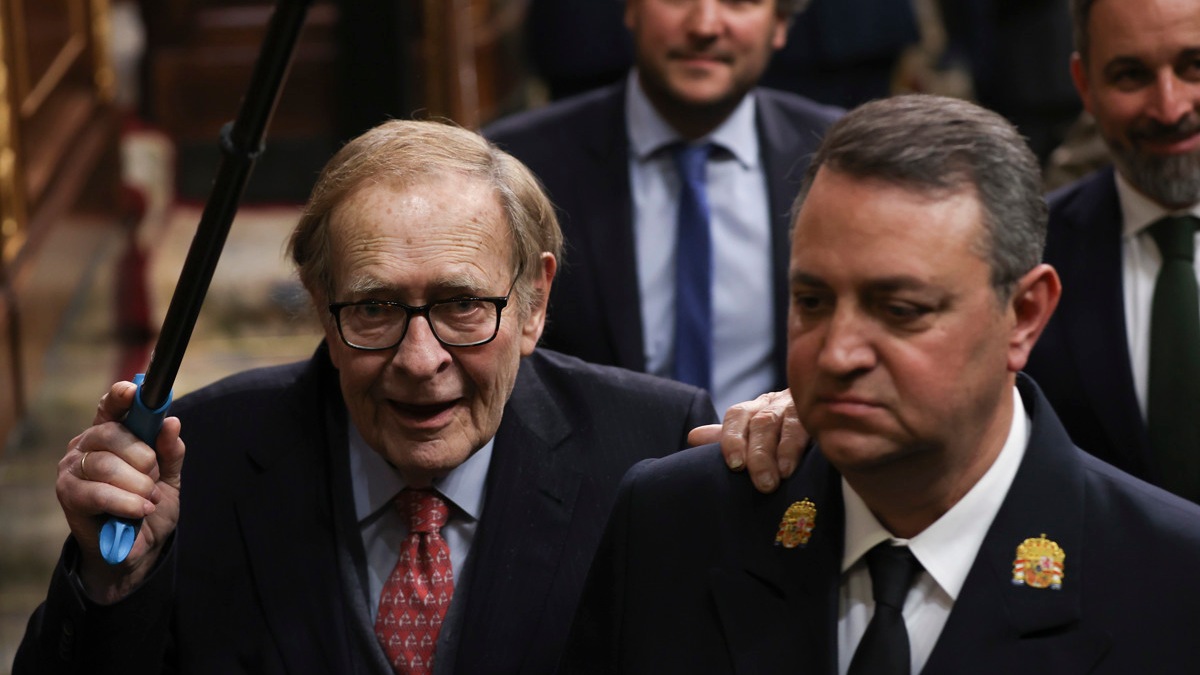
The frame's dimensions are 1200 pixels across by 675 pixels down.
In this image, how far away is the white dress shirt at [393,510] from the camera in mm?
2643

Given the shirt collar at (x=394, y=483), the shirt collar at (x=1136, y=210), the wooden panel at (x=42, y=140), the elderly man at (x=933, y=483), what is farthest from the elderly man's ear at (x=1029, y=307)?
the wooden panel at (x=42, y=140)

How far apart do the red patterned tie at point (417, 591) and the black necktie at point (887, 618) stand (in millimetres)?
709

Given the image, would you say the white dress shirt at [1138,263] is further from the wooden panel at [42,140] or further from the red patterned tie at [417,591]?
the wooden panel at [42,140]

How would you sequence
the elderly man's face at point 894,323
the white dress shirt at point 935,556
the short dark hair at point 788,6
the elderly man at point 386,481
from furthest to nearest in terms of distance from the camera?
the short dark hair at point 788,6
the elderly man at point 386,481
the white dress shirt at point 935,556
the elderly man's face at point 894,323

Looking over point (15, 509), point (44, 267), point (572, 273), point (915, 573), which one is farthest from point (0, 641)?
point (915, 573)

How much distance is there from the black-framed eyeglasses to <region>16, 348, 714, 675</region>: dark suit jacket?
0.23 meters

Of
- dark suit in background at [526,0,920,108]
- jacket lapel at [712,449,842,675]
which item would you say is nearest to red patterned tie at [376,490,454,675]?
jacket lapel at [712,449,842,675]

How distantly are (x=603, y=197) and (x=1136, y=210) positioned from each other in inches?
44.3

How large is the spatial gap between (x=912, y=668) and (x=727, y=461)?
0.40 meters

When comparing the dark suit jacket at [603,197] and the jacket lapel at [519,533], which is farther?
the dark suit jacket at [603,197]

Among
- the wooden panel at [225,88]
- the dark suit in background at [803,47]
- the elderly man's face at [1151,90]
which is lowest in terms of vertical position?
the elderly man's face at [1151,90]

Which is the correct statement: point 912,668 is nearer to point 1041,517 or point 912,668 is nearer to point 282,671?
point 1041,517

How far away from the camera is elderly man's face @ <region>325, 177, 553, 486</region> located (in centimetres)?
250

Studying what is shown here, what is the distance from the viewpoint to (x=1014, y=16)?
18.3ft
